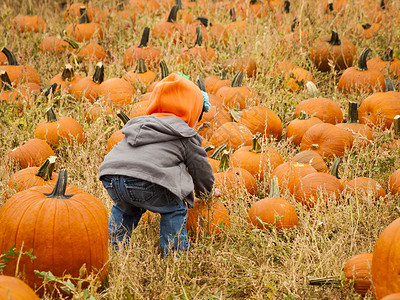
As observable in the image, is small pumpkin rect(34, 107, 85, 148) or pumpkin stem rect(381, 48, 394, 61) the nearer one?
small pumpkin rect(34, 107, 85, 148)

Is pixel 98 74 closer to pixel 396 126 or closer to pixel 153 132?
pixel 153 132

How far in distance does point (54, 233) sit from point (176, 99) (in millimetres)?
1320

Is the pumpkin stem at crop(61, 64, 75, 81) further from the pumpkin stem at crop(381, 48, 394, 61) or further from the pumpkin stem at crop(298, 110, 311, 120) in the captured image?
the pumpkin stem at crop(381, 48, 394, 61)

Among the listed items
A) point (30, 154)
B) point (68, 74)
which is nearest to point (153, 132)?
point (30, 154)

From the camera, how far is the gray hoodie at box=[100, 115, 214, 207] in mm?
3143

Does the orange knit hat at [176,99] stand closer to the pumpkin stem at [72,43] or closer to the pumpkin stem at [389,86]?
the pumpkin stem at [389,86]

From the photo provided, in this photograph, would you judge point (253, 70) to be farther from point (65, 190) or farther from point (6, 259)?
point (6, 259)

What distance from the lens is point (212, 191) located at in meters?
3.56

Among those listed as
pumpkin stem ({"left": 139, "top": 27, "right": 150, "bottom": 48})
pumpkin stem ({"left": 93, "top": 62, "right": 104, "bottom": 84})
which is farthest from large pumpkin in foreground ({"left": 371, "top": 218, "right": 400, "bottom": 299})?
pumpkin stem ({"left": 139, "top": 27, "right": 150, "bottom": 48})

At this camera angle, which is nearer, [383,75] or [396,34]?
[383,75]

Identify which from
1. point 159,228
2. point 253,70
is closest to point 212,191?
point 159,228

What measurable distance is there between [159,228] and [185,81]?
1.14 m

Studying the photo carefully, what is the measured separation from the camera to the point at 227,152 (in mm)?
4008

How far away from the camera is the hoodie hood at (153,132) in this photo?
3.23 meters
